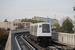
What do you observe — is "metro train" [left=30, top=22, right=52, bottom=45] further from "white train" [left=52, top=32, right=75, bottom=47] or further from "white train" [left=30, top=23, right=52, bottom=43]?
"white train" [left=52, top=32, right=75, bottom=47]

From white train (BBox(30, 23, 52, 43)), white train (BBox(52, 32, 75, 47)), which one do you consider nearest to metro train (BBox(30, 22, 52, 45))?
white train (BBox(30, 23, 52, 43))

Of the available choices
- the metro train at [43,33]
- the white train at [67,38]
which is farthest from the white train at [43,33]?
the white train at [67,38]

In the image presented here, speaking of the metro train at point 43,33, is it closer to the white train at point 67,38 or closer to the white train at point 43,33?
the white train at point 43,33

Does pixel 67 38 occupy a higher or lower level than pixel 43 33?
lower

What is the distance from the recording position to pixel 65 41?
2412 centimetres

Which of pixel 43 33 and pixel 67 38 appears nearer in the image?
pixel 43 33

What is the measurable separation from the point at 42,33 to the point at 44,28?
0.73 meters

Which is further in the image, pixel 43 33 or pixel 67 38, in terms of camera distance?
pixel 67 38

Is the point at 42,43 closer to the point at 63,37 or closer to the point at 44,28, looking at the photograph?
the point at 44,28

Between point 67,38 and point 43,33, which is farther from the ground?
point 43,33

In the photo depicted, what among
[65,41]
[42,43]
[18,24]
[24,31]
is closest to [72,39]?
[65,41]

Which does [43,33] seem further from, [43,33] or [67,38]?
[67,38]

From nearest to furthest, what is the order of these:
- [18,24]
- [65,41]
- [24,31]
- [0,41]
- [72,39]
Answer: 1. [72,39]
2. [65,41]
3. [0,41]
4. [24,31]
5. [18,24]

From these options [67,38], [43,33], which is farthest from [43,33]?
[67,38]
